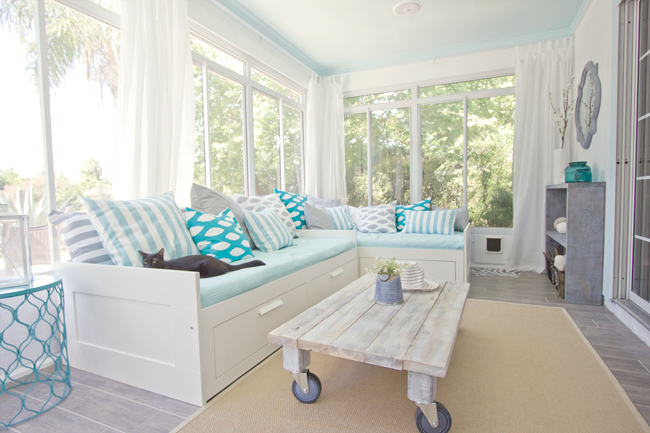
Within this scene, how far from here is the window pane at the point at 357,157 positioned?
469 centimetres

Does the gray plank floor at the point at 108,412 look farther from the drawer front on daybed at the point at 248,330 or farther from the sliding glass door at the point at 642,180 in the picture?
the sliding glass door at the point at 642,180

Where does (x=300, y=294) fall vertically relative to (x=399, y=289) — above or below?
below

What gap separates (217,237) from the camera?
2.11 meters

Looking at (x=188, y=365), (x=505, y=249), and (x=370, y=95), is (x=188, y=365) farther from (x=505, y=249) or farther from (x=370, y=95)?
(x=370, y=95)

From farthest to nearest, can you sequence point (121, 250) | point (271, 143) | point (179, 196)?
point (271, 143)
point (179, 196)
point (121, 250)

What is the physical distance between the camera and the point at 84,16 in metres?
2.10

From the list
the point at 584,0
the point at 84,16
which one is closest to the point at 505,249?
the point at 584,0

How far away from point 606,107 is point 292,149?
2992 mm

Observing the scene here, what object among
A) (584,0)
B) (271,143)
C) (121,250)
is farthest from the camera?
(271,143)

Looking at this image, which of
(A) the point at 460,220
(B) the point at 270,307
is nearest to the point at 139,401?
(B) the point at 270,307

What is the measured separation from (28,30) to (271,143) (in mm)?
2290

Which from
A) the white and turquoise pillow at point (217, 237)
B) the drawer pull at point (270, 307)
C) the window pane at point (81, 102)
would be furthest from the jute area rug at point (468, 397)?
the window pane at point (81, 102)

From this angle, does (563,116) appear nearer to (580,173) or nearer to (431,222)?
(580,173)

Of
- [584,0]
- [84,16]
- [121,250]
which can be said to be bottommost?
[121,250]
